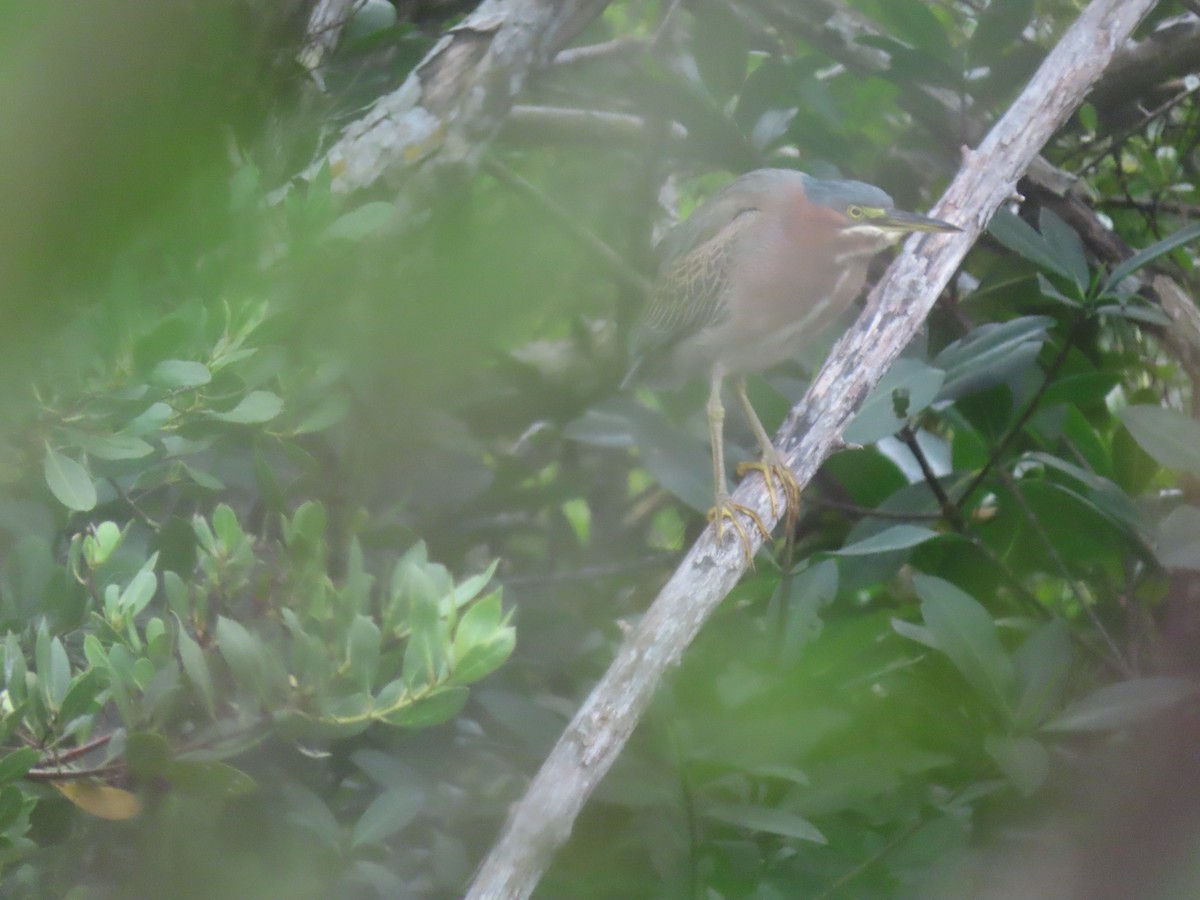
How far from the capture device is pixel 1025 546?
2.29m

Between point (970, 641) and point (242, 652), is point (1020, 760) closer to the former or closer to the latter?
point (970, 641)

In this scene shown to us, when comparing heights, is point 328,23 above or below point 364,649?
above

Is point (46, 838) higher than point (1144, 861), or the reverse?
point (1144, 861)

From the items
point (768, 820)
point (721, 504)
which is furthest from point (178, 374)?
point (721, 504)

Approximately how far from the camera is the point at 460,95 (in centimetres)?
239

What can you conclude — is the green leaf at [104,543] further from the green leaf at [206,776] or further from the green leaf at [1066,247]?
the green leaf at [1066,247]

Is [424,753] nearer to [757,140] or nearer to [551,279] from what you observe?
[551,279]

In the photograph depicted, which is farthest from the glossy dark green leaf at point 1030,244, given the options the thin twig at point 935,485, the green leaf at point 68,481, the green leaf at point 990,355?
the green leaf at point 68,481

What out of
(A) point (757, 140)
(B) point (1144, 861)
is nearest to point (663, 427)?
(A) point (757, 140)

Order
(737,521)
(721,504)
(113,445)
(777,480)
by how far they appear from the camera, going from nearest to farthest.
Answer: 1. (113,445)
2. (737,521)
3. (721,504)
4. (777,480)

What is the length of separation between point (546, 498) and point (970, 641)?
1.07 m

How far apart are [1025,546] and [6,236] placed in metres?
2.24

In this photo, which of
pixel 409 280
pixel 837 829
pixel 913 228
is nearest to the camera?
pixel 409 280

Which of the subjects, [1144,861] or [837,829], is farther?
[837,829]
